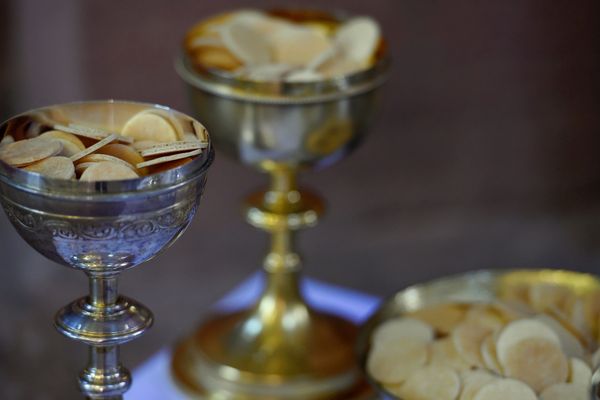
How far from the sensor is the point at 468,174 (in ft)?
6.40

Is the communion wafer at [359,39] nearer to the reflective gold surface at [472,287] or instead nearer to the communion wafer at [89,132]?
the reflective gold surface at [472,287]

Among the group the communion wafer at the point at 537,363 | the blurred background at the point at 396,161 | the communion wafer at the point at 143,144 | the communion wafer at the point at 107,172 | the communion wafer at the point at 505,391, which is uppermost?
the communion wafer at the point at 107,172

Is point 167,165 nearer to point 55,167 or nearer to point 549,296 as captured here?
point 55,167

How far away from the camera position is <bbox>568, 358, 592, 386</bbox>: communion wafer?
0.76 metres

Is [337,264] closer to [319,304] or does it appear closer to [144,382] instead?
A: [319,304]

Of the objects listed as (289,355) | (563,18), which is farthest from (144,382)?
(563,18)

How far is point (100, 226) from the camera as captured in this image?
22.6 inches

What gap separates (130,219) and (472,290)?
454 mm

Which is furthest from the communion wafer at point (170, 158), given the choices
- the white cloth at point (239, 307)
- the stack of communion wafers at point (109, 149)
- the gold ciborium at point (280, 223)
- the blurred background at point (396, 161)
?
the blurred background at point (396, 161)

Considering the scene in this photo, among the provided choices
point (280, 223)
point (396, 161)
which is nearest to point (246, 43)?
point (280, 223)

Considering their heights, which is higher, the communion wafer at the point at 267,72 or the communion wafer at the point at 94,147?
the communion wafer at the point at 94,147

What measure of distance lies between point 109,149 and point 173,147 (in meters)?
0.05

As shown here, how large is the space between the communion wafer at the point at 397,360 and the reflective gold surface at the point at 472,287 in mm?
63

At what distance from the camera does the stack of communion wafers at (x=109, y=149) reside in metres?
0.59
